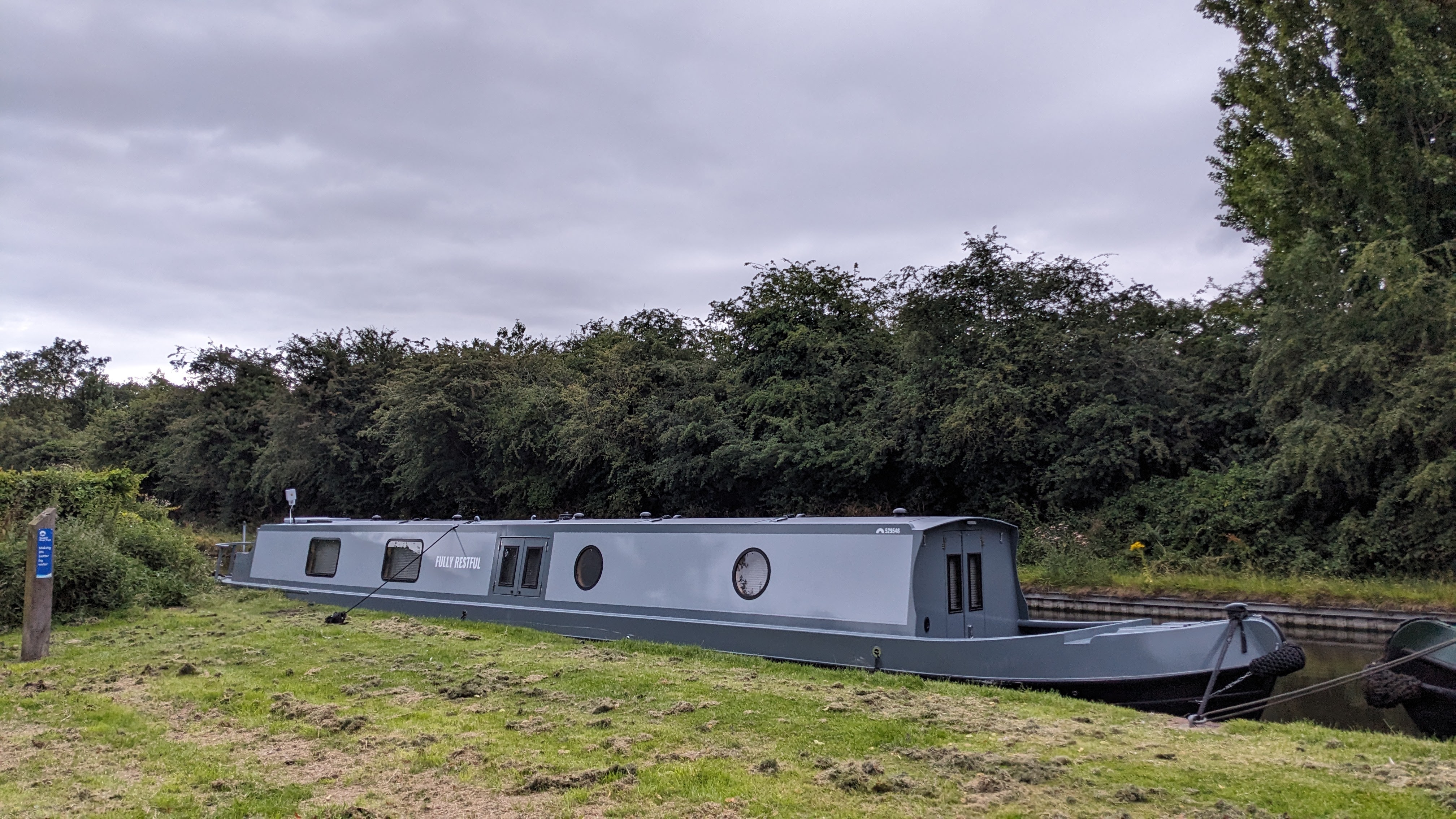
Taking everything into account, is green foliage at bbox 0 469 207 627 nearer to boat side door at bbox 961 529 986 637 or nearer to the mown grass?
boat side door at bbox 961 529 986 637

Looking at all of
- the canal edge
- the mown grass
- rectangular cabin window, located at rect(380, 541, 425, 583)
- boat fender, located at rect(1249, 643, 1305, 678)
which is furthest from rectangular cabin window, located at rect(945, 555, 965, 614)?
rectangular cabin window, located at rect(380, 541, 425, 583)

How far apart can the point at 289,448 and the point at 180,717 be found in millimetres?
23505

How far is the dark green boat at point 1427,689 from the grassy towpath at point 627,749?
4.12 feet

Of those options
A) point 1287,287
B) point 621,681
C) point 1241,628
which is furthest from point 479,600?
point 1287,287

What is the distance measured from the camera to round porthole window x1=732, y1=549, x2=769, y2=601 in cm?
857

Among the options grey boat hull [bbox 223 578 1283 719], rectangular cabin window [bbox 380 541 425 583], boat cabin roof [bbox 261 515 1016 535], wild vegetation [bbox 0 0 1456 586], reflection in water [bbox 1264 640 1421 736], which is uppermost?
wild vegetation [bbox 0 0 1456 586]

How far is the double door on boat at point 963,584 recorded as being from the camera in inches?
312

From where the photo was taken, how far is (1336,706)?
7828 mm

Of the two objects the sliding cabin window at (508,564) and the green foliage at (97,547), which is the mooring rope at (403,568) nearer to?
the sliding cabin window at (508,564)

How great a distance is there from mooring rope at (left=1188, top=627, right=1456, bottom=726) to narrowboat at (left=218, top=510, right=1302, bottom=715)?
110 mm

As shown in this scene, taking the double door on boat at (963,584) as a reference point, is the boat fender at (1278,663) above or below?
below

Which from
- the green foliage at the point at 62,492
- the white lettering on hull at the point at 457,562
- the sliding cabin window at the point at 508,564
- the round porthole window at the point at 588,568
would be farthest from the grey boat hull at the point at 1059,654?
the green foliage at the point at 62,492

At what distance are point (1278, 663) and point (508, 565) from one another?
7.59 metres

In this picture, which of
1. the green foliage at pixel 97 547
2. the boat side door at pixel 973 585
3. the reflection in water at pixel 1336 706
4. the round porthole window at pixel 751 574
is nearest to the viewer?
the reflection in water at pixel 1336 706
